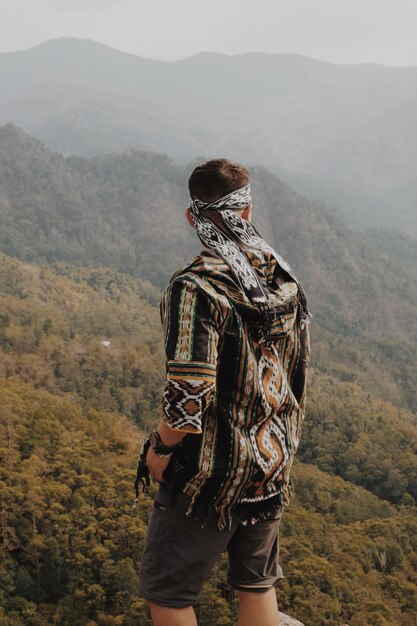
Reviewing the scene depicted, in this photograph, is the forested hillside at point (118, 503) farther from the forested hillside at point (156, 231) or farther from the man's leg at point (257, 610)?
the forested hillside at point (156, 231)

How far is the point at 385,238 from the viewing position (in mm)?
124312

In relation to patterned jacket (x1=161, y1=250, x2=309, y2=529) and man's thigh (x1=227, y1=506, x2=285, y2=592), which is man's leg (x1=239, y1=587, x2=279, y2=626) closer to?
man's thigh (x1=227, y1=506, x2=285, y2=592)

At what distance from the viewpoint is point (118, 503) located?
47.8 feet

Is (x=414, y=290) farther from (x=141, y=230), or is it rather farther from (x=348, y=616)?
(x=348, y=616)

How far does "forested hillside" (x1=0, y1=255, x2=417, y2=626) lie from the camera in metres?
11.9

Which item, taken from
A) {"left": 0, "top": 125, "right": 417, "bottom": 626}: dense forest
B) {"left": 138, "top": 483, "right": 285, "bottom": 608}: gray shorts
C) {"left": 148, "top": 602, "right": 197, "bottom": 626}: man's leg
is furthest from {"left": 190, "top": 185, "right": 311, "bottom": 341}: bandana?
{"left": 0, "top": 125, "right": 417, "bottom": 626}: dense forest

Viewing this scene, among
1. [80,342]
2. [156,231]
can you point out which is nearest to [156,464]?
[80,342]

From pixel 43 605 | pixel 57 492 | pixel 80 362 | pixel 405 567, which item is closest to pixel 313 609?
pixel 43 605

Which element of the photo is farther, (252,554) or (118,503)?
(118,503)

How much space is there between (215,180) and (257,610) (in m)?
1.41

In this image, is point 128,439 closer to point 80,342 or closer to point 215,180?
point 80,342

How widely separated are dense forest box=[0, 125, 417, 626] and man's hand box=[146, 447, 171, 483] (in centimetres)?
989

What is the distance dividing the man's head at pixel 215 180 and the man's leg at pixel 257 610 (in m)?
1.30

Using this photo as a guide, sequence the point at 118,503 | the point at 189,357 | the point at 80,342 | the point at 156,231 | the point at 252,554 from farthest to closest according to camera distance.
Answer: the point at 156,231 → the point at 80,342 → the point at 118,503 → the point at 252,554 → the point at 189,357
